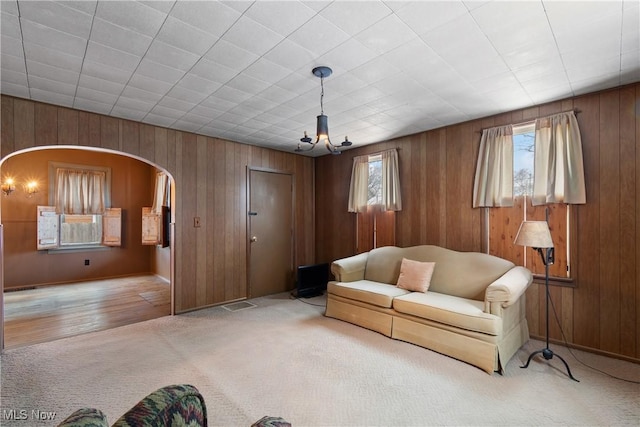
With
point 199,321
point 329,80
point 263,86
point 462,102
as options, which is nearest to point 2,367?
point 199,321

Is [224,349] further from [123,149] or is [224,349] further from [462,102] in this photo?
[462,102]

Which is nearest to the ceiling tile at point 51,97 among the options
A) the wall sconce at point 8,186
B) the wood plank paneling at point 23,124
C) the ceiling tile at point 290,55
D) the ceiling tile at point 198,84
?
the wood plank paneling at point 23,124

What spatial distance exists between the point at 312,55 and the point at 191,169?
2880 millimetres

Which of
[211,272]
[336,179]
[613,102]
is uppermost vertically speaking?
[613,102]

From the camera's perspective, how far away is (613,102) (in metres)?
2.94

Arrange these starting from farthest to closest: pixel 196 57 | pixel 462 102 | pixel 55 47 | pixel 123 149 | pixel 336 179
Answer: pixel 336 179 → pixel 123 149 → pixel 462 102 → pixel 196 57 → pixel 55 47

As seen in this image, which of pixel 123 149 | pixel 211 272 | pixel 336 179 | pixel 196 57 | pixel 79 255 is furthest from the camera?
pixel 79 255

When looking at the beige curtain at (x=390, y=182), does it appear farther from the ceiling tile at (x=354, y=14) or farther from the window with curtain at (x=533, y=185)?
the ceiling tile at (x=354, y=14)

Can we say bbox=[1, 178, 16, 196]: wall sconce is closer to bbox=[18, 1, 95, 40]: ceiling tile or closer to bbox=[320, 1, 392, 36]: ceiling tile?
bbox=[18, 1, 95, 40]: ceiling tile

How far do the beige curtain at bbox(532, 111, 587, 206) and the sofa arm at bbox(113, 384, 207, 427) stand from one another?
374 cm

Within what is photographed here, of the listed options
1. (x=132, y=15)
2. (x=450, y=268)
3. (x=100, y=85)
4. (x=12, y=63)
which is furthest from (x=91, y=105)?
(x=450, y=268)

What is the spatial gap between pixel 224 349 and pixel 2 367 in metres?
1.95

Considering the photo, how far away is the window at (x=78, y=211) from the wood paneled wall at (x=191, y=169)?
11.7 feet

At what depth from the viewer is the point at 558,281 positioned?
3.24m
